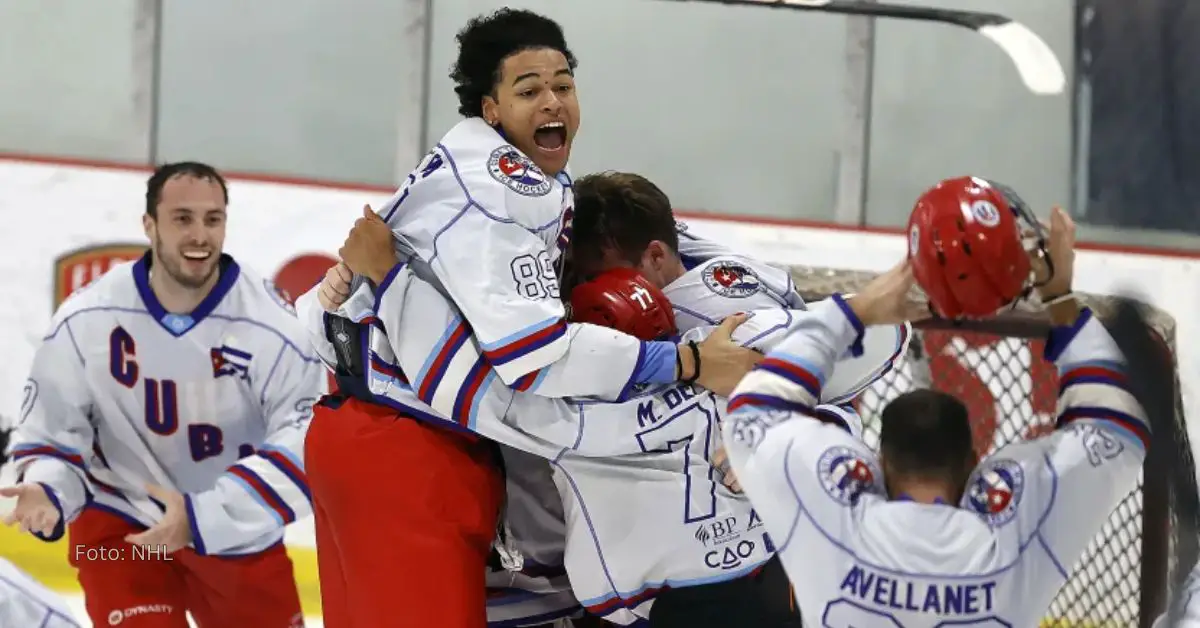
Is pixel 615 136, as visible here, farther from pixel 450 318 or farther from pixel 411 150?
pixel 450 318

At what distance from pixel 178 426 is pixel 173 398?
60mm

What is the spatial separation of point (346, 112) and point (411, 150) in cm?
36

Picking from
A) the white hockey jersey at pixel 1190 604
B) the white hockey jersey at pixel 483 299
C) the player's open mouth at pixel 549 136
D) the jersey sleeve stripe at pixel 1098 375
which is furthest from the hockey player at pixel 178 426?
the jersey sleeve stripe at pixel 1098 375

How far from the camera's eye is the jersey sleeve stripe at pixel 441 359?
2.04m

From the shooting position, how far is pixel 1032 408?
3.12m

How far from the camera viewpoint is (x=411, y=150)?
464 cm

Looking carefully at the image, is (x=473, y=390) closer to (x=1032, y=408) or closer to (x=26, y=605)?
(x=26, y=605)

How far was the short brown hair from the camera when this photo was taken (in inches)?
87.0

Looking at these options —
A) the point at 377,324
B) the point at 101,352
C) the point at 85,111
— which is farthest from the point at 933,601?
the point at 85,111

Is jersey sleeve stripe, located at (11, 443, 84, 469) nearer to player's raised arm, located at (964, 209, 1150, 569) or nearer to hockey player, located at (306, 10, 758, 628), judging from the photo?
hockey player, located at (306, 10, 758, 628)

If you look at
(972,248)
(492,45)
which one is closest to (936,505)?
(972,248)

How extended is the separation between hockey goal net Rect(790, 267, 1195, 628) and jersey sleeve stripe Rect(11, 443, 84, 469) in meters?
1.46

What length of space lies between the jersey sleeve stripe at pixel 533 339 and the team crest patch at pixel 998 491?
1.87 ft

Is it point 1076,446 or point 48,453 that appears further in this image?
point 48,453
